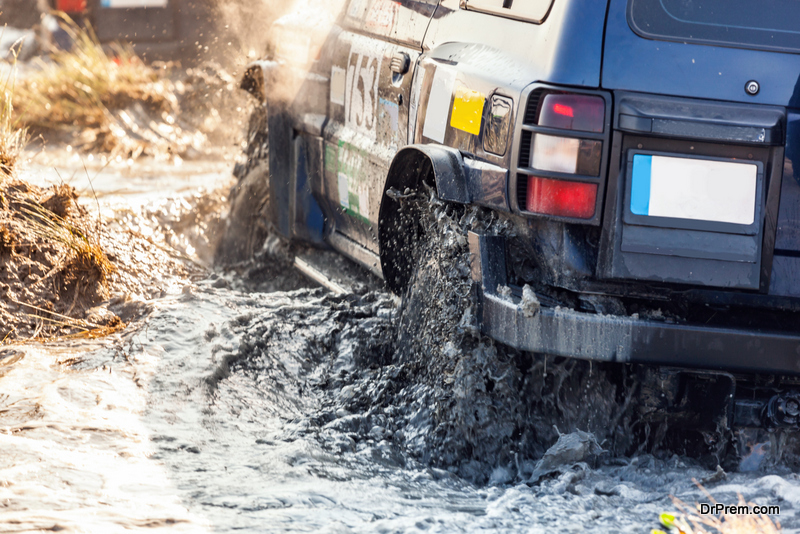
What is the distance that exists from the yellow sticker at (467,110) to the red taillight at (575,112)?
1.14 ft

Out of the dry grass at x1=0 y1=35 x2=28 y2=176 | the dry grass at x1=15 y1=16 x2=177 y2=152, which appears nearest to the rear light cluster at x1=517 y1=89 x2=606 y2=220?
the dry grass at x1=0 y1=35 x2=28 y2=176

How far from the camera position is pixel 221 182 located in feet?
22.5

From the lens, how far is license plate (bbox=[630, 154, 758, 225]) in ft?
9.19

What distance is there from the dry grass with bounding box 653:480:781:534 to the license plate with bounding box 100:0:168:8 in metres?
10.5

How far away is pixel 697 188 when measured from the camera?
2.80 meters

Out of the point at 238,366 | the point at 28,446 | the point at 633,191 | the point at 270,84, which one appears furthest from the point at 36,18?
the point at 633,191

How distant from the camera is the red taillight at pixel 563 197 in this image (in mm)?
2850

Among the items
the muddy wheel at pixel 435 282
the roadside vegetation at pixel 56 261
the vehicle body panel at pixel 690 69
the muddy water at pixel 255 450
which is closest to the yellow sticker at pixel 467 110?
the muddy wheel at pixel 435 282

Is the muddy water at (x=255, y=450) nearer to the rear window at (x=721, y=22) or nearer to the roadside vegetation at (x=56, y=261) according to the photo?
the roadside vegetation at (x=56, y=261)

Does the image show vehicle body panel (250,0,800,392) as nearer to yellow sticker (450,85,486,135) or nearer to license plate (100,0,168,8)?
yellow sticker (450,85,486,135)

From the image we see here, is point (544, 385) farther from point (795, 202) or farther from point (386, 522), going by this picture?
point (795, 202)

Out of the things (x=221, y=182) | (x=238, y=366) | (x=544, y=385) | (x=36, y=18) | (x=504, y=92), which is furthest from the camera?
(x=36, y=18)

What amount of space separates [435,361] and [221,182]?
3.92 m

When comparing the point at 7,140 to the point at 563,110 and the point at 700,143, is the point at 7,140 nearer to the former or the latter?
the point at 563,110
